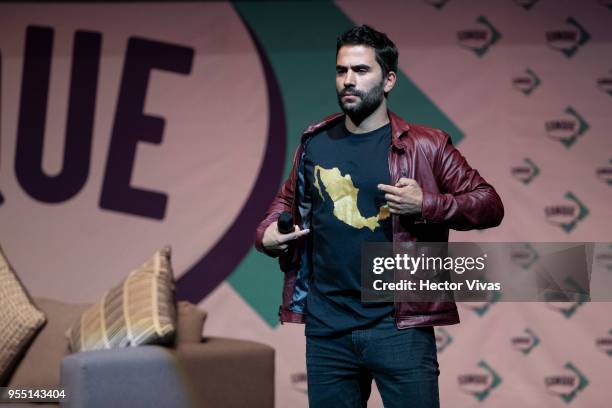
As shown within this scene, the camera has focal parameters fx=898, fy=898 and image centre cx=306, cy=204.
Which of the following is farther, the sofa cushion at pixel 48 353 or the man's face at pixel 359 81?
the sofa cushion at pixel 48 353

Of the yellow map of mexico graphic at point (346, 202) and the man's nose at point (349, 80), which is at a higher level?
the man's nose at point (349, 80)

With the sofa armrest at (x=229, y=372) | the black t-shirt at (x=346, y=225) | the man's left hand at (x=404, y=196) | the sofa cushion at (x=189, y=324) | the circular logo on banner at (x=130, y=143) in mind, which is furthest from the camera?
the circular logo on banner at (x=130, y=143)

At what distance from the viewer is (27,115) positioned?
531 cm

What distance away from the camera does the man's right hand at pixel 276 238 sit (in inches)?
105

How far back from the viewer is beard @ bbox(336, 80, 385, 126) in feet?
8.84

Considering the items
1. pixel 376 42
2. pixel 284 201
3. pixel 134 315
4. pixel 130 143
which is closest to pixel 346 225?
pixel 284 201

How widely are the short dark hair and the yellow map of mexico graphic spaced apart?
355mm

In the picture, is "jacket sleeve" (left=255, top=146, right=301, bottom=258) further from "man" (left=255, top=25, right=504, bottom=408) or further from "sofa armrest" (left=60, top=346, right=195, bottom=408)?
"sofa armrest" (left=60, top=346, right=195, bottom=408)

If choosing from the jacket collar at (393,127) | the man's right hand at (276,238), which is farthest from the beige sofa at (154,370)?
the jacket collar at (393,127)

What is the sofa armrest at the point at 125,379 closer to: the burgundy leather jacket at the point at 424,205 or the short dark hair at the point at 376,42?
the burgundy leather jacket at the point at 424,205

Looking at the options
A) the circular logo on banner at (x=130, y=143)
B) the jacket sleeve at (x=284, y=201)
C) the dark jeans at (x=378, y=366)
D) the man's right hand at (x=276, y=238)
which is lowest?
the dark jeans at (x=378, y=366)

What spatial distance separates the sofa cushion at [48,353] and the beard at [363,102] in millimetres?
1931

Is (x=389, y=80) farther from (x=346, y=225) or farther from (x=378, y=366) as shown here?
(x=378, y=366)

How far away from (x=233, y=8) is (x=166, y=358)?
240 centimetres
